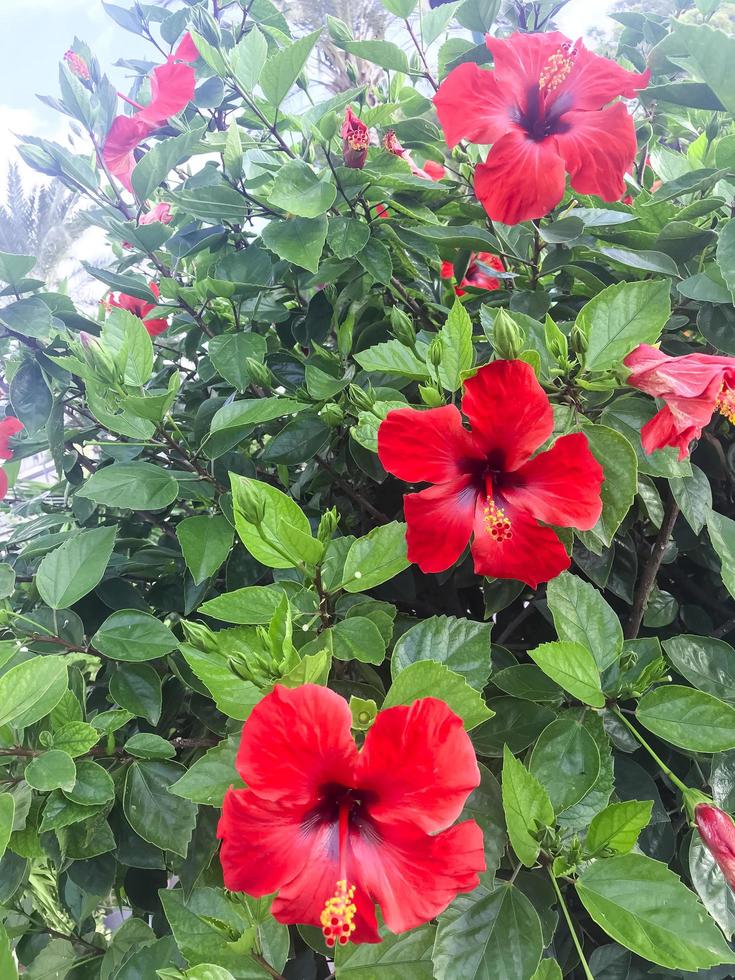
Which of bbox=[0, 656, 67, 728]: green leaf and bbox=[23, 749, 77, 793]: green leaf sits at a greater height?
bbox=[0, 656, 67, 728]: green leaf

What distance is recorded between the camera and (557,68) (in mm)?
674

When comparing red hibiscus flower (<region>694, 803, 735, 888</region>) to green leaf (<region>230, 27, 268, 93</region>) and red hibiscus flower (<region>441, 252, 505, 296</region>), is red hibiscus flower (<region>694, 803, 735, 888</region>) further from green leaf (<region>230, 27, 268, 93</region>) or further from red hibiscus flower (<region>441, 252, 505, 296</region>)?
green leaf (<region>230, 27, 268, 93</region>)

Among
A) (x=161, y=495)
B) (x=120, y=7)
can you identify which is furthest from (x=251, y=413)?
(x=120, y=7)

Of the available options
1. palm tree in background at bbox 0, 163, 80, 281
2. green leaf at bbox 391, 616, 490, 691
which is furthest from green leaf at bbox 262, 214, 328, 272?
palm tree in background at bbox 0, 163, 80, 281

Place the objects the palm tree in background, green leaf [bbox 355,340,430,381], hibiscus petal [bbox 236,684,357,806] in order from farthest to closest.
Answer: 1. the palm tree in background
2. green leaf [bbox 355,340,430,381]
3. hibiscus petal [bbox 236,684,357,806]

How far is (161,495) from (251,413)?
13 cm

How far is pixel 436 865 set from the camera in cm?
42

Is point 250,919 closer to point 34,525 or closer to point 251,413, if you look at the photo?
point 251,413

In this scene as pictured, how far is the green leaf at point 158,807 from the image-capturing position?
59 cm

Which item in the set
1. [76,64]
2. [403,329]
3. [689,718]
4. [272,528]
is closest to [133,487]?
[272,528]

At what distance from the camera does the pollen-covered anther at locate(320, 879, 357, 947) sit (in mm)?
418

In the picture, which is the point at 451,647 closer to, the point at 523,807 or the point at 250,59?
the point at 523,807

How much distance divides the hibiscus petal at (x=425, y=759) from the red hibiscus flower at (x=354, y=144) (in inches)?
23.3

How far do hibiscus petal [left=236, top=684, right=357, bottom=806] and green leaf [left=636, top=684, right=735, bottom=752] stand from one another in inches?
10.2
